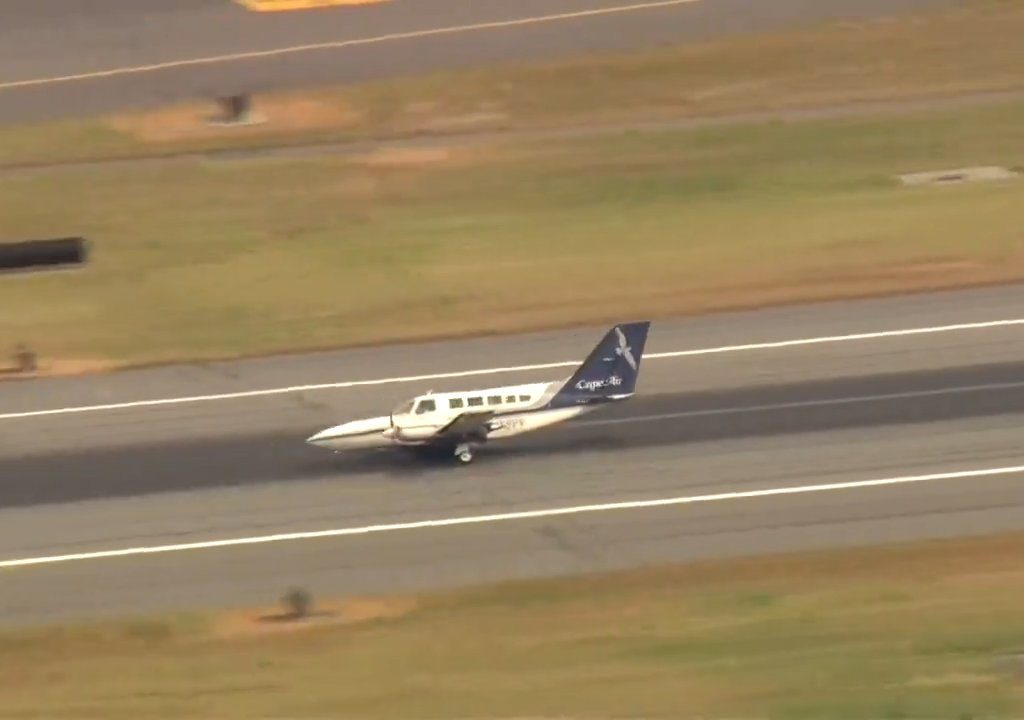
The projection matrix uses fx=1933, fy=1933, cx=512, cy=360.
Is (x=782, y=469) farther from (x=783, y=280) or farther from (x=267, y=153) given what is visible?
(x=267, y=153)

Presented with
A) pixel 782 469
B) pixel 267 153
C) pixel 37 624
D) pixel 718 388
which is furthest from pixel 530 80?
pixel 37 624

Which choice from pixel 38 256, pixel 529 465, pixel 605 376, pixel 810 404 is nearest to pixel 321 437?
pixel 529 465

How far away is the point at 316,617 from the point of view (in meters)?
33.2

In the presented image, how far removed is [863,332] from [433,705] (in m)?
17.0

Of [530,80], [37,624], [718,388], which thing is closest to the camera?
[37,624]

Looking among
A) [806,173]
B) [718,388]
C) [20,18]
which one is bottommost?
[718,388]

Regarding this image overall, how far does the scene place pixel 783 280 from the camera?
46.1 metres

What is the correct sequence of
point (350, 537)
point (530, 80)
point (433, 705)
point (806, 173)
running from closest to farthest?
1. point (433, 705)
2. point (350, 537)
3. point (806, 173)
4. point (530, 80)

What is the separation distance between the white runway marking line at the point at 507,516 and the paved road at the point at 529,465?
0.19m

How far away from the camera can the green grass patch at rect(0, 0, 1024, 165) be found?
55.4 meters

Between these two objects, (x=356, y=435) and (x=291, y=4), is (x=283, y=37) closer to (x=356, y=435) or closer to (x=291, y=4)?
(x=291, y=4)

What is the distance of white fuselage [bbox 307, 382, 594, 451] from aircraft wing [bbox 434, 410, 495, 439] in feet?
0.25

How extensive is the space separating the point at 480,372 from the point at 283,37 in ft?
71.5

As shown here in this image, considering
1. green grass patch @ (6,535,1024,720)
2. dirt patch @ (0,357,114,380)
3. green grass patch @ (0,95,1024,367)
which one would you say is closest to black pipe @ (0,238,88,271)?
green grass patch @ (0,95,1024,367)
